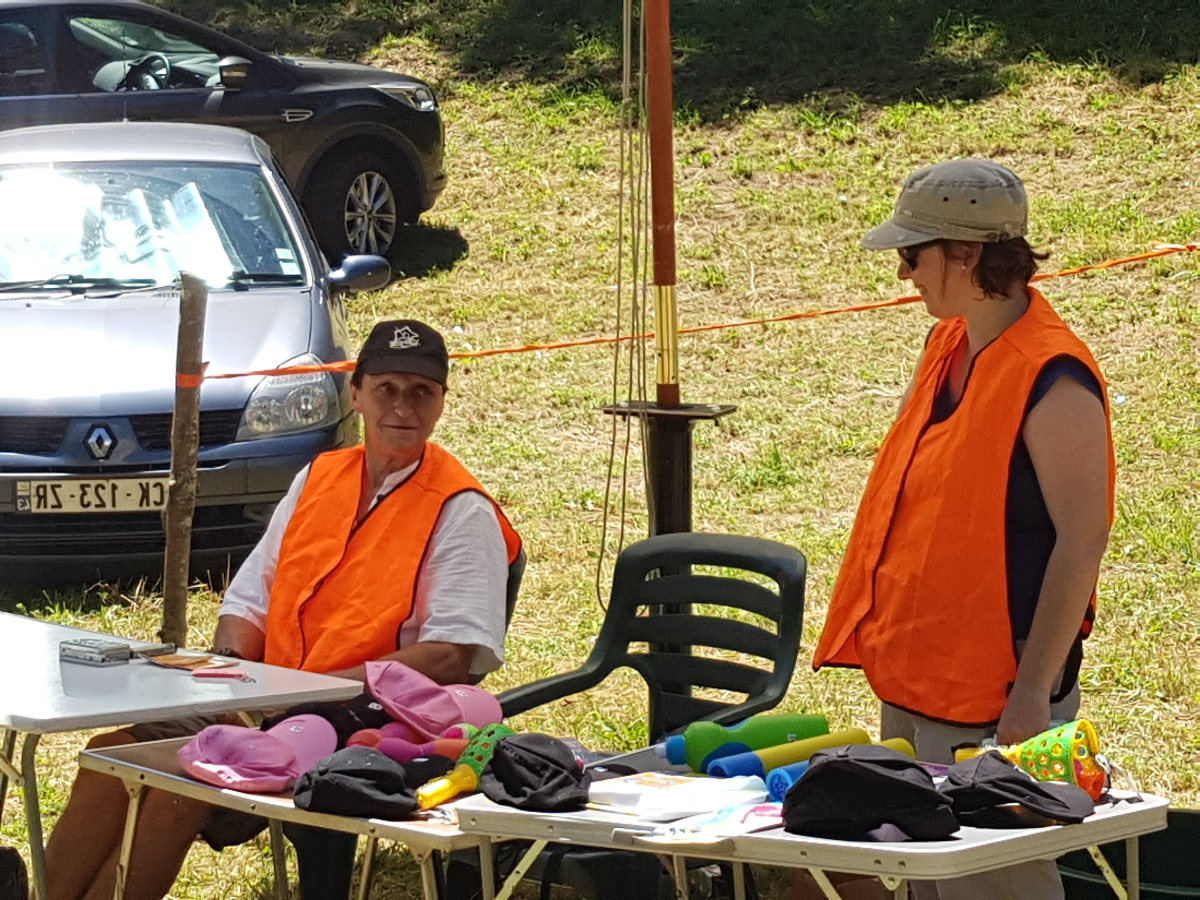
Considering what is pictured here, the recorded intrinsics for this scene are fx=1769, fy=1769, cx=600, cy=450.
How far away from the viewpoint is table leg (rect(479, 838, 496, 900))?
9.55 feet

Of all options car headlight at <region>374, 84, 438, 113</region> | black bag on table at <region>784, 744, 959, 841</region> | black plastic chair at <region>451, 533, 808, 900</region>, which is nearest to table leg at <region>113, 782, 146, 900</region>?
black plastic chair at <region>451, 533, 808, 900</region>

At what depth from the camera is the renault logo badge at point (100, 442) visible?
20.8 ft

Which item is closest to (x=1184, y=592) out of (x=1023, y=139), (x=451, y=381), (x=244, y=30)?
(x=451, y=381)

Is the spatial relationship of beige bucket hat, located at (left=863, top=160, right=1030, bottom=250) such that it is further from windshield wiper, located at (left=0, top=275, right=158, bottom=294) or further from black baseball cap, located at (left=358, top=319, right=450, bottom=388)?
windshield wiper, located at (left=0, top=275, right=158, bottom=294)

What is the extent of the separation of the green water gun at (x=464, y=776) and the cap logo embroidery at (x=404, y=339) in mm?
1177

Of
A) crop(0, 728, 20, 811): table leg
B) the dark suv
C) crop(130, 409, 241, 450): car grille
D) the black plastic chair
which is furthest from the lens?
the dark suv

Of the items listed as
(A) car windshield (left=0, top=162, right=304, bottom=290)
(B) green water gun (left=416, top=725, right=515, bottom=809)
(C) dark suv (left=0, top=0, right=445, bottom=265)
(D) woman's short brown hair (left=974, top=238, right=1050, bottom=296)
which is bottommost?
(B) green water gun (left=416, top=725, right=515, bottom=809)

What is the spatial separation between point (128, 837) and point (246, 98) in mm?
8468

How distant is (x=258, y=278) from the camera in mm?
7246

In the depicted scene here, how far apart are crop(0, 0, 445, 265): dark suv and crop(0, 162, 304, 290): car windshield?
11.5 ft

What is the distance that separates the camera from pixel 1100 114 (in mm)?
12211

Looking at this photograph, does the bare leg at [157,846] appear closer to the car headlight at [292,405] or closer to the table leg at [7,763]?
the table leg at [7,763]

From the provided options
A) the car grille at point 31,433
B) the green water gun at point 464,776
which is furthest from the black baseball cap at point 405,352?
the car grille at point 31,433

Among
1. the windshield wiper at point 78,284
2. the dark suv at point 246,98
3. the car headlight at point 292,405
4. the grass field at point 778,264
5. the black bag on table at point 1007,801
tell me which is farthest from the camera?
the dark suv at point 246,98
